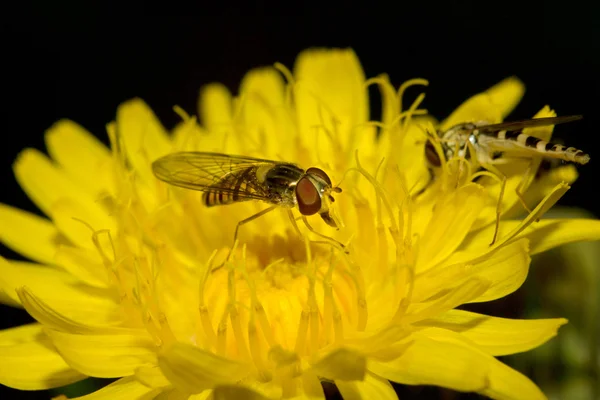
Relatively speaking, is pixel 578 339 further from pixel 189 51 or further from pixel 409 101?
pixel 189 51

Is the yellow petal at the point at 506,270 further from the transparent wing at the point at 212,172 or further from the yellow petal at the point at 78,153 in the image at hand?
the yellow petal at the point at 78,153

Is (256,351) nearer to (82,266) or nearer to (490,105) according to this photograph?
(82,266)

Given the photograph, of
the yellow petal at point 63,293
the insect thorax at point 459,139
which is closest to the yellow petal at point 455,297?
the insect thorax at point 459,139

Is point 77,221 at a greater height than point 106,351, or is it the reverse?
point 77,221

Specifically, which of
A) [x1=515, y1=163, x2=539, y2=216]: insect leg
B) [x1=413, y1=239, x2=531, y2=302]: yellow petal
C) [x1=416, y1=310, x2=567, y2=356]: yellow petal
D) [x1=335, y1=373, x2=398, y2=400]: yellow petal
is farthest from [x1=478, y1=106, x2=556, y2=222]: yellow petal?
[x1=335, y1=373, x2=398, y2=400]: yellow petal

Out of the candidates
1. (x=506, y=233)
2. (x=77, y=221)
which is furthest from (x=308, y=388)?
(x=77, y=221)

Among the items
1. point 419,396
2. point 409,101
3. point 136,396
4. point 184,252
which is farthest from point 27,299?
point 409,101

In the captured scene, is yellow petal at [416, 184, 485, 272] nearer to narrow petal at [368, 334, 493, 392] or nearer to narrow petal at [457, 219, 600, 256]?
narrow petal at [457, 219, 600, 256]
